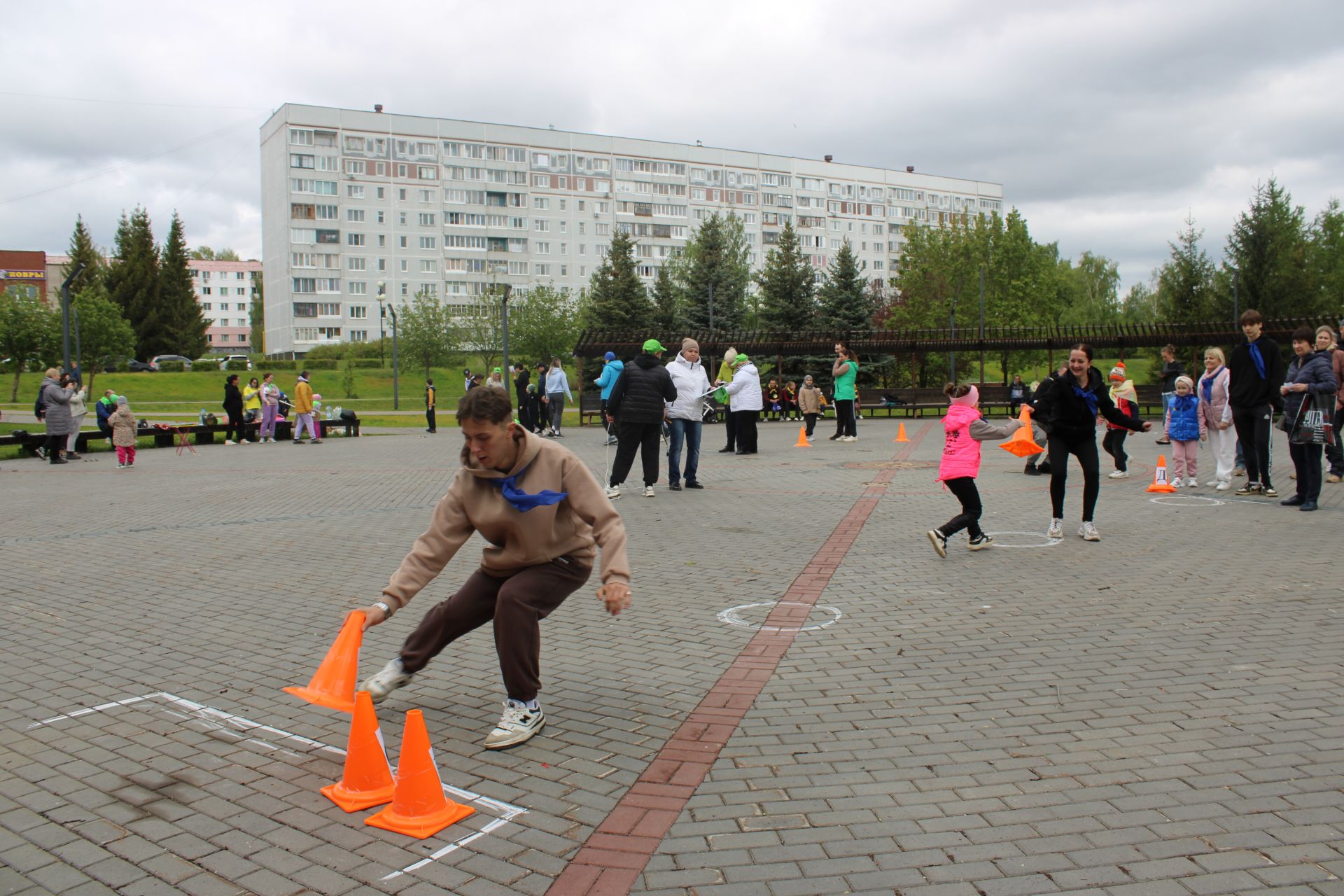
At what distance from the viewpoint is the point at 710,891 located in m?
3.03

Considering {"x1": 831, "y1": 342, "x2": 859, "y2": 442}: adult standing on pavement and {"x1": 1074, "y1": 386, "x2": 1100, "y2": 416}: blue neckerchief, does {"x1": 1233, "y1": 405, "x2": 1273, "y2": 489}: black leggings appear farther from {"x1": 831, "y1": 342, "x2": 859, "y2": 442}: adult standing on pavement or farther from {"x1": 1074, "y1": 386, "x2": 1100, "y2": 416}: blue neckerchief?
{"x1": 831, "y1": 342, "x2": 859, "y2": 442}: adult standing on pavement

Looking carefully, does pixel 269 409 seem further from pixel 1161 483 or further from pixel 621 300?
pixel 621 300

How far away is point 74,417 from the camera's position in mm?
19469

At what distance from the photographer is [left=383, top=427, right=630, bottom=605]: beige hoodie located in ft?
13.9

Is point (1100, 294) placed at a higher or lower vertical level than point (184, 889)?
higher

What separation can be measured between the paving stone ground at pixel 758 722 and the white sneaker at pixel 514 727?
72mm

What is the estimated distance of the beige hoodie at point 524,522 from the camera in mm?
4238

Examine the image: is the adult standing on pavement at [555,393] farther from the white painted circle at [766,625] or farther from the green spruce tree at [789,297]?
the green spruce tree at [789,297]

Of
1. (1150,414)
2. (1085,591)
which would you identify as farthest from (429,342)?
(1085,591)

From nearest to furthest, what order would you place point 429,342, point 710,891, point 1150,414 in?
point 710,891 < point 1150,414 < point 429,342

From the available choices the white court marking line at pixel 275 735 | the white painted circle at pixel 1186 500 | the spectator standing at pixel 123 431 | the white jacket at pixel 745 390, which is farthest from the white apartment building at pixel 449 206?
the white court marking line at pixel 275 735

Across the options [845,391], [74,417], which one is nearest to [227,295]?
[74,417]

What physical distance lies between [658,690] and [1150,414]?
1172 inches

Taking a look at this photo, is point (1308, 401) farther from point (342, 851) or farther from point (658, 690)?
point (342, 851)
